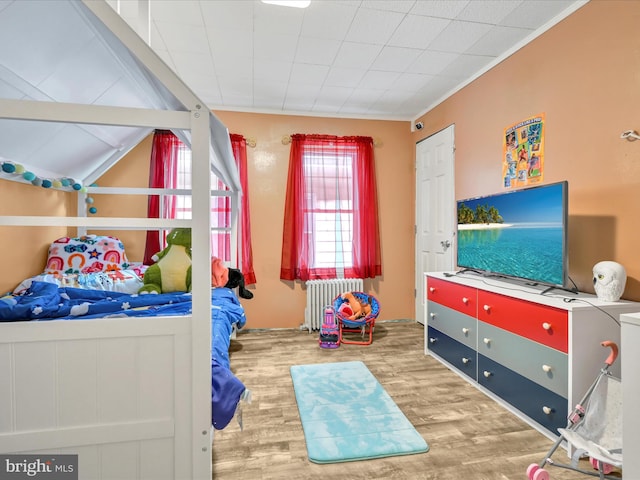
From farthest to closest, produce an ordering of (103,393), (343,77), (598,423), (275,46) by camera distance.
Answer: (343,77) → (275,46) → (598,423) → (103,393)

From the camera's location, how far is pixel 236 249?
3680mm

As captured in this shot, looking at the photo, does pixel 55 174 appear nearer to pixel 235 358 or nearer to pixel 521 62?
pixel 235 358

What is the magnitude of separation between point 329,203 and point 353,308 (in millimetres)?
1253

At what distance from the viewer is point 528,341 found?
2000 mm

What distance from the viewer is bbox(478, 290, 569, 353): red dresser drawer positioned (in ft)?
5.87

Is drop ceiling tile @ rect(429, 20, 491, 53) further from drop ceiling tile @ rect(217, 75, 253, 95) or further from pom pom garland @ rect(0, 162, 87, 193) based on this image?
pom pom garland @ rect(0, 162, 87, 193)

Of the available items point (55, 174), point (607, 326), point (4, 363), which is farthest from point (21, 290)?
point (607, 326)

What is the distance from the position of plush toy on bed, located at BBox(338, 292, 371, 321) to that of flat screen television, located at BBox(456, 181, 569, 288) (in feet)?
3.68

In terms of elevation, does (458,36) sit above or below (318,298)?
above

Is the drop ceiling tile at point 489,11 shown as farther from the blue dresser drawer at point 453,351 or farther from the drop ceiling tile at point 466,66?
the blue dresser drawer at point 453,351

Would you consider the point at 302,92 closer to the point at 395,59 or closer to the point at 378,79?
the point at 378,79

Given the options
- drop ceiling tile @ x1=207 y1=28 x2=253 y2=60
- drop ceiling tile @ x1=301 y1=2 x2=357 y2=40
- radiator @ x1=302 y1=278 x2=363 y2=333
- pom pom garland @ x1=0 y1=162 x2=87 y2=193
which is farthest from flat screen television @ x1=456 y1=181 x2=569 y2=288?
pom pom garland @ x1=0 y1=162 x2=87 y2=193

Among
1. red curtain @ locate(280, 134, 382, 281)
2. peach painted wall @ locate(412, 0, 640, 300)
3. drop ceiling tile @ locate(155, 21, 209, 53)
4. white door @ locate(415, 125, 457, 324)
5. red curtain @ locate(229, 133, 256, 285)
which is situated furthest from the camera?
red curtain @ locate(280, 134, 382, 281)

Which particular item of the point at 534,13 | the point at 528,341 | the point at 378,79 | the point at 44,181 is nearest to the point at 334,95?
the point at 378,79
